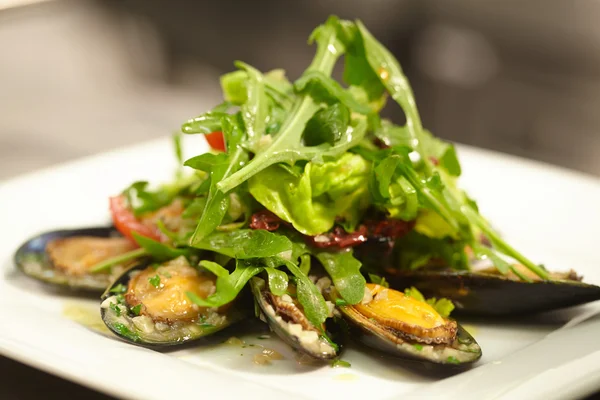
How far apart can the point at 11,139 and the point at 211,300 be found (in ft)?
14.8

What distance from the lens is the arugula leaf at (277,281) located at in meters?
2.43

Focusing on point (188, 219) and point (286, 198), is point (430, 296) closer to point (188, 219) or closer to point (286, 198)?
point (286, 198)

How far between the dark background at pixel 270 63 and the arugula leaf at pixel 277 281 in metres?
3.91

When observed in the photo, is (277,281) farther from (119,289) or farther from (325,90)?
(325,90)

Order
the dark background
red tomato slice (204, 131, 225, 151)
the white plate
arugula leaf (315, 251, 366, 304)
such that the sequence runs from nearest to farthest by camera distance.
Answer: the white plate → arugula leaf (315, 251, 366, 304) → red tomato slice (204, 131, 225, 151) → the dark background

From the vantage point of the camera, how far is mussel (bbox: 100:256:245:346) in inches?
96.9

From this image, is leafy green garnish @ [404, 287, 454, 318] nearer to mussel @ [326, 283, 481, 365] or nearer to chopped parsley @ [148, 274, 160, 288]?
mussel @ [326, 283, 481, 365]

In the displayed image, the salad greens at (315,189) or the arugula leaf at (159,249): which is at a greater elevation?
the salad greens at (315,189)

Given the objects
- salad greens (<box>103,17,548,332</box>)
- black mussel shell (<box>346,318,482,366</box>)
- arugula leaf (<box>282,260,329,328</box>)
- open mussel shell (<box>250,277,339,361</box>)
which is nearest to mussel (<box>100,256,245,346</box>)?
salad greens (<box>103,17,548,332</box>)

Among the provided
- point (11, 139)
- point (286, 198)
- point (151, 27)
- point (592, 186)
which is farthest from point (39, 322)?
point (151, 27)

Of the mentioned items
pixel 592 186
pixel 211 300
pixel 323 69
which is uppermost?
pixel 323 69

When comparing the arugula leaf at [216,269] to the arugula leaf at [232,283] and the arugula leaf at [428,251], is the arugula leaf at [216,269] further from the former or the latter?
the arugula leaf at [428,251]

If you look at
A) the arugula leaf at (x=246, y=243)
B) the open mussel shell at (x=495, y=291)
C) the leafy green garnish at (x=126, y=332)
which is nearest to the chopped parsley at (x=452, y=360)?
the open mussel shell at (x=495, y=291)

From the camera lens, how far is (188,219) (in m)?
3.05
